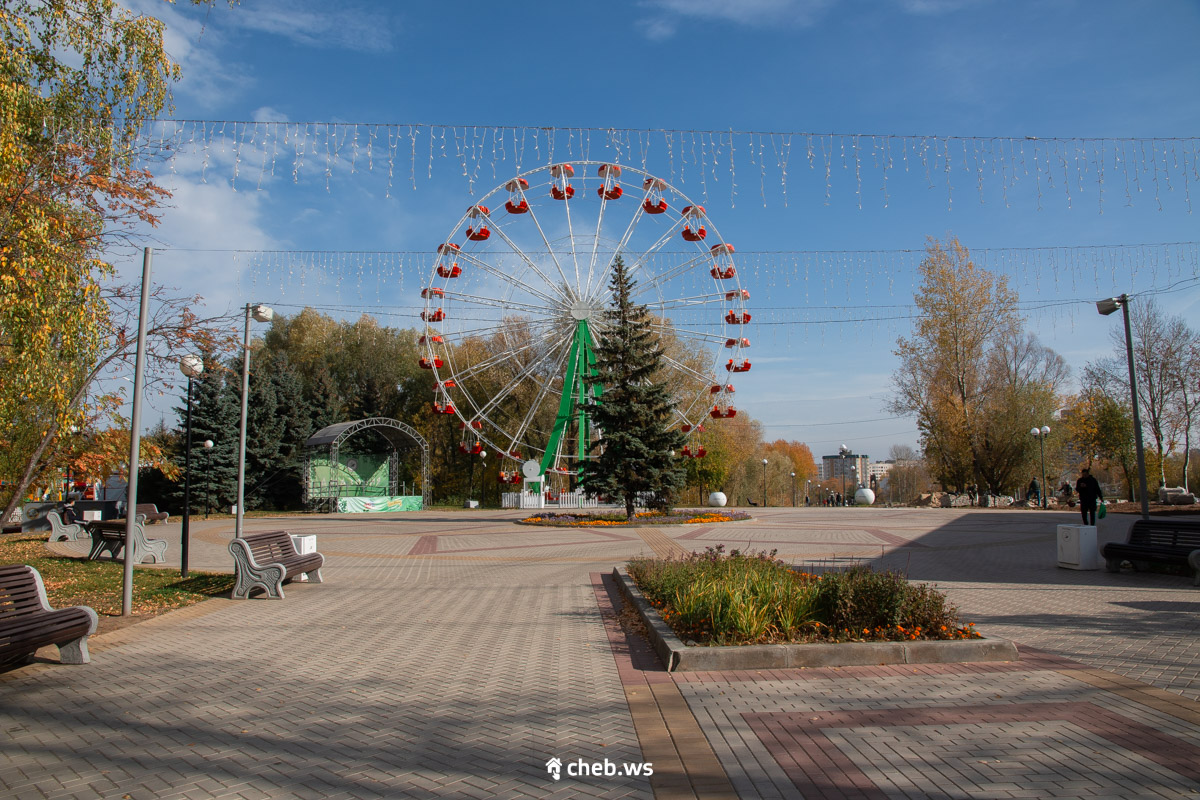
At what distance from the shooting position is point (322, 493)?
41000 millimetres

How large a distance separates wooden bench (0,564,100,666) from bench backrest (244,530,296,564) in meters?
3.56

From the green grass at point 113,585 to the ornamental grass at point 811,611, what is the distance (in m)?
6.82

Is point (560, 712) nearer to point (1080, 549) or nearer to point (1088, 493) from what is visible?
point (1080, 549)

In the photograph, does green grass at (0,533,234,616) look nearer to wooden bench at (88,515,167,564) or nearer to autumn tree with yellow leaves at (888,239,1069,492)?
wooden bench at (88,515,167,564)

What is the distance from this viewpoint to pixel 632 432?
2559 centimetres

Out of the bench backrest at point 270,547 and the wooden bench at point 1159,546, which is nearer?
the bench backrest at point 270,547

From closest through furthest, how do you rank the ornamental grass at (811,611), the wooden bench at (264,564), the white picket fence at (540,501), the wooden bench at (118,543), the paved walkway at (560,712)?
the paved walkway at (560,712)
the ornamental grass at (811,611)
the wooden bench at (264,564)
the wooden bench at (118,543)
the white picket fence at (540,501)

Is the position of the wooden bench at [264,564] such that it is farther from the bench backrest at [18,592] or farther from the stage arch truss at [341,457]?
the stage arch truss at [341,457]

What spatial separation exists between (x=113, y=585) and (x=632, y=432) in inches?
661

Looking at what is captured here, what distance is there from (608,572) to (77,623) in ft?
26.6

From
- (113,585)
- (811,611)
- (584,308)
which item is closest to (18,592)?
(113,585)

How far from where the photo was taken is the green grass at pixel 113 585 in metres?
9.60

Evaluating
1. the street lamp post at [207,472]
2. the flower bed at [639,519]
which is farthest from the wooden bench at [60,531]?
the street lamp post at [207,472]

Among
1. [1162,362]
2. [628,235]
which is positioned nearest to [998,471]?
[1162,362]
